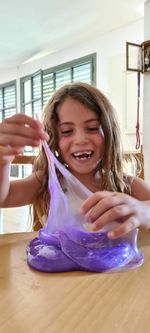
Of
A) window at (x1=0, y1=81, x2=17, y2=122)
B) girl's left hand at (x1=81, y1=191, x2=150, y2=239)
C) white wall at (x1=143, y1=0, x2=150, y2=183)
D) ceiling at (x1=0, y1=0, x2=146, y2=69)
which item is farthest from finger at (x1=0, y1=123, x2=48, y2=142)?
window at (x1=0, y1=81, x2=17, y2=122)

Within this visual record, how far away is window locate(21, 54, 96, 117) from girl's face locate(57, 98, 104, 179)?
2.88 meters

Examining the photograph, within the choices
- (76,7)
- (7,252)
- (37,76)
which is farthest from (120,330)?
(37,76)

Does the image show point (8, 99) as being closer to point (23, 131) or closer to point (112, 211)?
point (23, 131)

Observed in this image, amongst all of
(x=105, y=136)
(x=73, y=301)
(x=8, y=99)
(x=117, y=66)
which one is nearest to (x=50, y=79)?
(x=117, y=66)

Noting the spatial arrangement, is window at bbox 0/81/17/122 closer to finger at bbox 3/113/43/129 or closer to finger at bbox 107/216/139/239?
finger at bbox 3/113/43/129

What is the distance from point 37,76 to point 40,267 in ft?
15.9

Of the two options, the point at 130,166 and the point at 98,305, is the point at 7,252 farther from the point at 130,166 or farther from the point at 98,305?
the point at 130,166

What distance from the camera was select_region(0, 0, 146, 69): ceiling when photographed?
292cm

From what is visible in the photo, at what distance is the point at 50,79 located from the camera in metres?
4.75

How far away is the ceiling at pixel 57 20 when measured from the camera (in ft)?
9.59

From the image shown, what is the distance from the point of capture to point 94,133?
0.85 m

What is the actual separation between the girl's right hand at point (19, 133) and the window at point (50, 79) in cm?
322

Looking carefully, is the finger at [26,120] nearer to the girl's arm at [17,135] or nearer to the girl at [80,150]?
the girl's arm at [17,135]

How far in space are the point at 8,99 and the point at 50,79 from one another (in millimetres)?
1559
